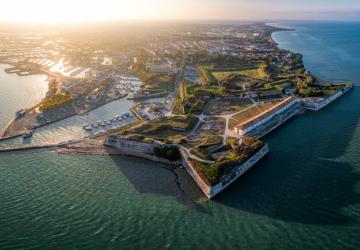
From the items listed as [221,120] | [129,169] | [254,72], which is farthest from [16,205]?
[254,72]

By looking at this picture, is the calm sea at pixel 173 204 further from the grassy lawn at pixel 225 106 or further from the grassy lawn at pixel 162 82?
the grassy lawn at pixel 162 82

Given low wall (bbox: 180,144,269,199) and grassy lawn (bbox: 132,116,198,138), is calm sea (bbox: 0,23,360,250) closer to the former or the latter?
low wall (bbox: 180,144,269,199)

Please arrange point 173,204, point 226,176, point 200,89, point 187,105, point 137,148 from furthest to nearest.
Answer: point 200,89 < point 187,105 < point 137,148 < point 226,176 < point 173,204

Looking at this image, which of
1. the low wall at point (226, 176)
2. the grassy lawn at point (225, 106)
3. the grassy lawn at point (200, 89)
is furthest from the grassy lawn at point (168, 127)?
the grassy lawn at point (200, 89)

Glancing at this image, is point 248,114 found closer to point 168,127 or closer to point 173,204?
point 168,127

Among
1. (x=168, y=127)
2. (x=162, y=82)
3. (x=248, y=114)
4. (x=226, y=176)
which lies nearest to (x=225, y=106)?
(x=248, y=114)

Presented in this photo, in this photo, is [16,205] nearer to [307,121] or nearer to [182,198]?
[182,198]
